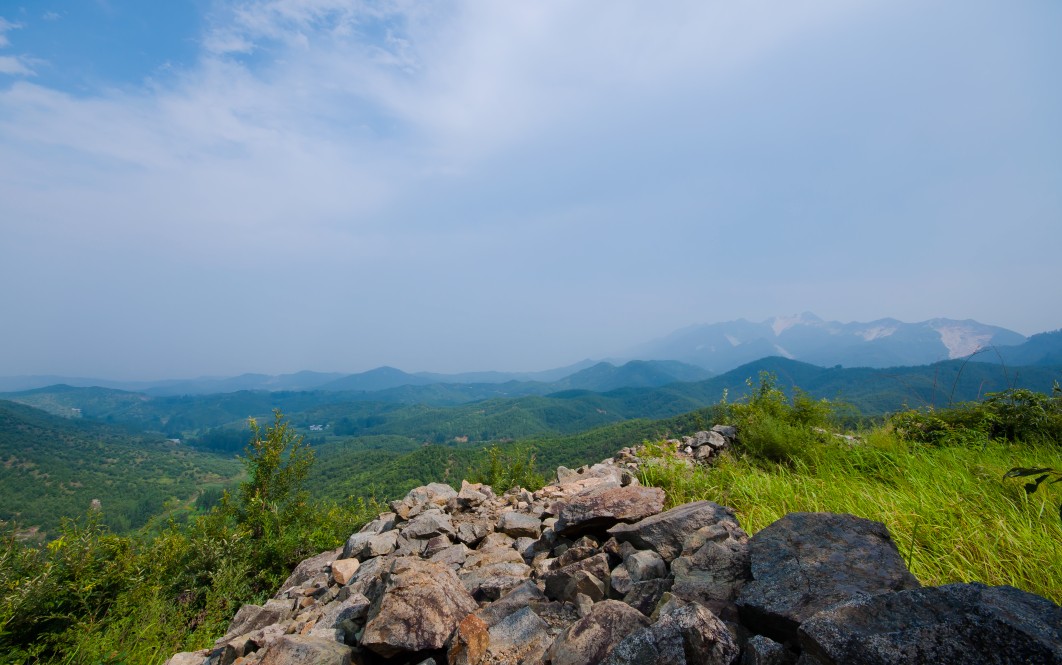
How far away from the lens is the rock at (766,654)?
6.98ft

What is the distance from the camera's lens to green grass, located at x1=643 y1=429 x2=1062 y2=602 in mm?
3457

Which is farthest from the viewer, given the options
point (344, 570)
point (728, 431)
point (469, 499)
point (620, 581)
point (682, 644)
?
point (728, 431)

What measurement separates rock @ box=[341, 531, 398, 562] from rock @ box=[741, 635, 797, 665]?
547 centimetres

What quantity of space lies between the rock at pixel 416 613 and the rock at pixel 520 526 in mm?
2424

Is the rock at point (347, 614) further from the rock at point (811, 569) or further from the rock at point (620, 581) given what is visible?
the rock at point (811, 569)

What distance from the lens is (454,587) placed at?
3.72 m

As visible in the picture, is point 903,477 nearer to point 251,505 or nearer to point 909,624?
point 909,624

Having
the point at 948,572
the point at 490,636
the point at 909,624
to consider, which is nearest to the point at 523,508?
the point at 490,636

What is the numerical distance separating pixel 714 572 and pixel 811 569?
65cm

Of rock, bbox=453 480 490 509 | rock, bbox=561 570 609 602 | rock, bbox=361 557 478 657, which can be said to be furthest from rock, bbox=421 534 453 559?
rock, bbox=561 570 609 602

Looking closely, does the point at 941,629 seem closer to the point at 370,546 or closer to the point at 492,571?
the point at 492,571

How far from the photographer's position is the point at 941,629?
6.09ft

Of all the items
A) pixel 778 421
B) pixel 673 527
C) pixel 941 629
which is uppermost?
pixel 941 629

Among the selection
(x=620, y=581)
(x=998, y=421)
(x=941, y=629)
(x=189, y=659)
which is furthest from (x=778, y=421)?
(x=189, y=659)
